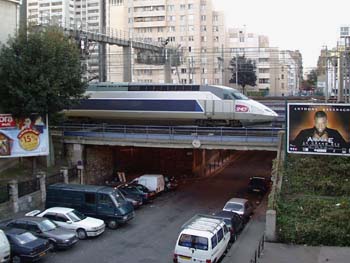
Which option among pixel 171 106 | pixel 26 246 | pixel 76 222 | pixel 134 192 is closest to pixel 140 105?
pixel 171 106

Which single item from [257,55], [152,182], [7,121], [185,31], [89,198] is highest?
[185,31]

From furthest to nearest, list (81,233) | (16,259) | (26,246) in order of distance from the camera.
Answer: (81,233), (16,259), (26,246)

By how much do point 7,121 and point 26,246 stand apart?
12331mm

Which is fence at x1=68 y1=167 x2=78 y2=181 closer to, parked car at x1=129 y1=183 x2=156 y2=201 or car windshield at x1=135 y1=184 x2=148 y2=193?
parked car at x1=129 y1=183 x2=156 y2=201

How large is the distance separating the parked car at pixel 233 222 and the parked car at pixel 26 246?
8.12m

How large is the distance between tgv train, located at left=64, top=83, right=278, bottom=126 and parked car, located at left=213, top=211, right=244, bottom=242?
43.9ft

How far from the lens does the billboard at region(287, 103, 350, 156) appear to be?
964 inches

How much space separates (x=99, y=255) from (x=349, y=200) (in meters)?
11.2

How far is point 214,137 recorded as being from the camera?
30859 mm

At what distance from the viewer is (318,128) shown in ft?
81.5

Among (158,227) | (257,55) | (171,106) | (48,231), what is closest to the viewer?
(48,231)

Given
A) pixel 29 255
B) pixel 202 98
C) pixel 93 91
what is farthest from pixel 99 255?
pixel 93 91

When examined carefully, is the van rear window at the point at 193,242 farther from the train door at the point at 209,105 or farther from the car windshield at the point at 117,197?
the train door at the point at 209,105

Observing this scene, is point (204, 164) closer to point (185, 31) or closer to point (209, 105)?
point (209, 105)
